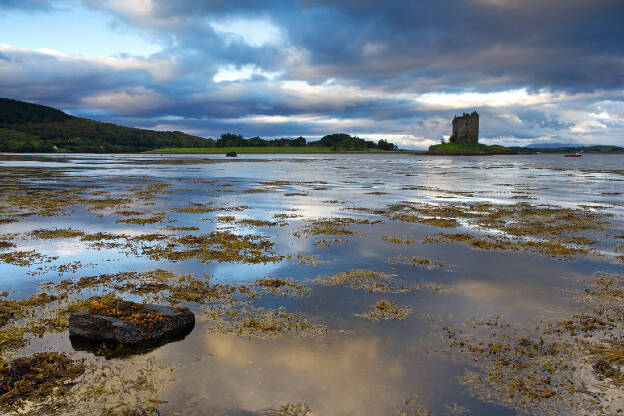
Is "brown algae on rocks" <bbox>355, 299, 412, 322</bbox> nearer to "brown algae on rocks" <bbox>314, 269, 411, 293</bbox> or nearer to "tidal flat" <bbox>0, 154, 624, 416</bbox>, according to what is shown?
"tidal flat" <bbox>0, 154, 624, 416</bbox>

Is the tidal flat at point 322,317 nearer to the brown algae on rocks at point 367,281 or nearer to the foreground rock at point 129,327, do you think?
the brown algae on rocks at point 367,281

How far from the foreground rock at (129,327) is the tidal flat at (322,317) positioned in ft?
0.71

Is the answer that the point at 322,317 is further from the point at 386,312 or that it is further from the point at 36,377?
the point at 36,377

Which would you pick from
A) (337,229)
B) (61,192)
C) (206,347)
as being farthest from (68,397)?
(61,192)

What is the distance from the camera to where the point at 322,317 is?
12797 millimetres

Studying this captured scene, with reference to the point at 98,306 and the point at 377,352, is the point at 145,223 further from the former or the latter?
the point at 377,352

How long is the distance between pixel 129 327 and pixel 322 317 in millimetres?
5672

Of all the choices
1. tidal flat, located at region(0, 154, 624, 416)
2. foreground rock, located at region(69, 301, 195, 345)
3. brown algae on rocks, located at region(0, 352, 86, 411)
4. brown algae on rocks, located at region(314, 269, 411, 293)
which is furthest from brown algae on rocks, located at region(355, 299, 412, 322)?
brown algae on rocks, located at region(0, 352, 86, 411)

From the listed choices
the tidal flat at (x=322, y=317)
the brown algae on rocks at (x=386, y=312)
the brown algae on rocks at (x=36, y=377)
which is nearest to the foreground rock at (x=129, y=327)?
the tidal flat at (x=322, y=317)

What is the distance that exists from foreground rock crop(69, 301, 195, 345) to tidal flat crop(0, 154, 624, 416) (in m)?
0.22

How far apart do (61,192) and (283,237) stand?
119ft

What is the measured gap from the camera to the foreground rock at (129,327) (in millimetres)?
10984

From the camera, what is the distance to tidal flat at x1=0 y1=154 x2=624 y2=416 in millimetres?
8766

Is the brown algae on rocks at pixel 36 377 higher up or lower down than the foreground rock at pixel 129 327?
lower down
